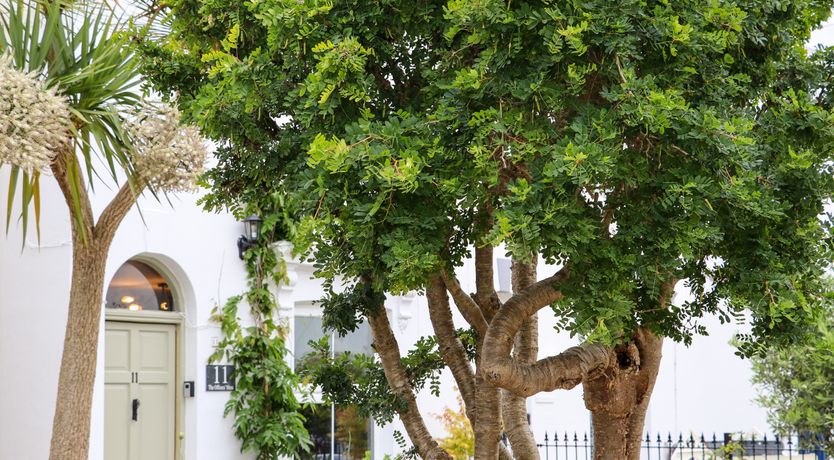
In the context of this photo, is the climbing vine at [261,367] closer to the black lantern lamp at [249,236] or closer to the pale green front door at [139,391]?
the black lantern lamp at [249,236]

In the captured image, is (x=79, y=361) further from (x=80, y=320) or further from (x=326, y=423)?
(x=326, y=423)

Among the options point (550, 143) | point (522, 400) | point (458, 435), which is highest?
point (550, 143)

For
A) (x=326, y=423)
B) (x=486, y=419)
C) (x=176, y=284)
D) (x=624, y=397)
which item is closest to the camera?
(x=486, y=419)

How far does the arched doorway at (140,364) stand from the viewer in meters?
9.45

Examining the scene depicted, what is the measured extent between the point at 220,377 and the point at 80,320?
11.4 ft

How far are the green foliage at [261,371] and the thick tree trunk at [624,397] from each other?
208 inches

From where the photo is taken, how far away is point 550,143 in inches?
154

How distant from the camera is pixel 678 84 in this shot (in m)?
3.90

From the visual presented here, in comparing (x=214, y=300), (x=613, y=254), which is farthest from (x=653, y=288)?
(x=214, y=300)

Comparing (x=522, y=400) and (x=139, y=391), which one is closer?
(x=522, y=400)

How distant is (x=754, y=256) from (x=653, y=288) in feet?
1.73

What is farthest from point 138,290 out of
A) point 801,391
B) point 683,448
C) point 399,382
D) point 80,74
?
point 683,448

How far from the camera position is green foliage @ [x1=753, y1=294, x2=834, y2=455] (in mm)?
9438

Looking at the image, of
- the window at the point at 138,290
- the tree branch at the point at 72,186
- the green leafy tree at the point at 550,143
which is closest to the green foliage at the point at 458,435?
the window at the point at 138,290
